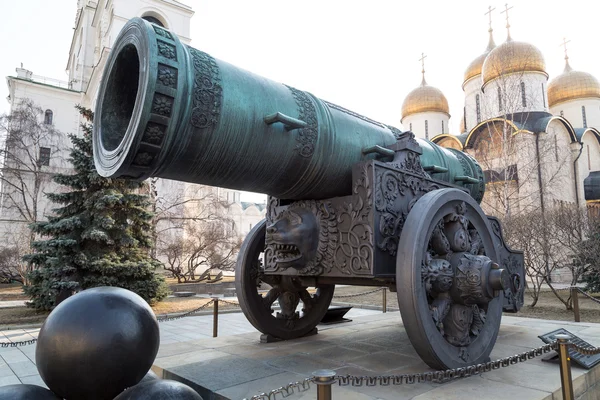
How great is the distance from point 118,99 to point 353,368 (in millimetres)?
2794

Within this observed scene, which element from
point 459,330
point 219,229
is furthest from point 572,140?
point 459,330

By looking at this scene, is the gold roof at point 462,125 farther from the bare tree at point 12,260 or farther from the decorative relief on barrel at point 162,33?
the decorative relief on barrel at point 162,33

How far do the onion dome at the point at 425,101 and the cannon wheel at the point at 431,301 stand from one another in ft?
100

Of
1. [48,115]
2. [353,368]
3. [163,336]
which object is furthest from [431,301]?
[48,115]

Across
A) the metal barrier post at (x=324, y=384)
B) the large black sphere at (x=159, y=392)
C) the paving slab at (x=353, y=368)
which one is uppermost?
the metal barrier post at (x=324, y=384)

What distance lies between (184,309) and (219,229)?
1038 cm

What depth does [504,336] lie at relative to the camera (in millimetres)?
5062

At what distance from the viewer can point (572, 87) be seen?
29469 millimetres

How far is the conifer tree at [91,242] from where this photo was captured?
31.9ft

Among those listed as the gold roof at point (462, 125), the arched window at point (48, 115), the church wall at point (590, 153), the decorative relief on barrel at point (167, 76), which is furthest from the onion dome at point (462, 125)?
the decorative relief on barrel at point (167, 76)

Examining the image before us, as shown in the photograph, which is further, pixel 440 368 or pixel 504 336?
pixel 504 336

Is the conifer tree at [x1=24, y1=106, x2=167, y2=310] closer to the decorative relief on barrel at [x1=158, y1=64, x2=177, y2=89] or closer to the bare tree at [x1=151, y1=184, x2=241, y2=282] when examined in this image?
the bare tree at [x1=151, y1=184, x2=241, y2=282]

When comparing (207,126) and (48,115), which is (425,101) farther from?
(207,126)

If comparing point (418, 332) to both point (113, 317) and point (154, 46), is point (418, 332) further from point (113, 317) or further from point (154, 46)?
point (154, 46)
